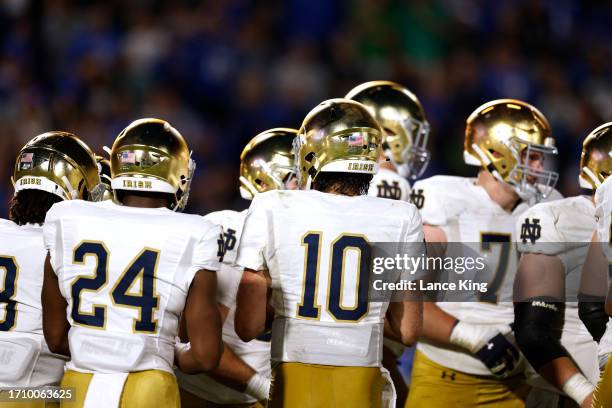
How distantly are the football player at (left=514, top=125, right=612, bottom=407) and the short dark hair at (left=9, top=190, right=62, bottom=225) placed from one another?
2.04m

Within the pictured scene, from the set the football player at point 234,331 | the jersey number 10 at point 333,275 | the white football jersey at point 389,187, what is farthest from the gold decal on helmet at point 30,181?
the white football jersey at point 389,187

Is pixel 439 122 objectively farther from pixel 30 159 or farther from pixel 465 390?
pixel 30 159

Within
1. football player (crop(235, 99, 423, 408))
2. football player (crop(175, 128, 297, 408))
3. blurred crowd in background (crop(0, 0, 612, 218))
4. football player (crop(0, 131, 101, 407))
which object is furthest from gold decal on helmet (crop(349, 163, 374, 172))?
blurred crowd in background (crop(0, 0, 612, 218))

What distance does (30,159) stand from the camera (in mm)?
4055

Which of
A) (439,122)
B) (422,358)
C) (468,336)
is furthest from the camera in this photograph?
(439,122)

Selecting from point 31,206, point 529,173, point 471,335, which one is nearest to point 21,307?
point 31,206

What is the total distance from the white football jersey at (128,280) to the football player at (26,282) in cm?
35

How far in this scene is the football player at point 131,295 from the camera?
11.3ft

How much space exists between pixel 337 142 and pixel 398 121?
184 centimetres

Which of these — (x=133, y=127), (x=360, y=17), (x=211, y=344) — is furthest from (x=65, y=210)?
(x=360, y=17)

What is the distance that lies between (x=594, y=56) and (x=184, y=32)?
13.9 ft

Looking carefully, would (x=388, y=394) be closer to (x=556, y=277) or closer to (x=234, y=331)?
(x=234, y=331)

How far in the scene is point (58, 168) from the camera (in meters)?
4.07

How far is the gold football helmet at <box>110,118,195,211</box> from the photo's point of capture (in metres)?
3.65
